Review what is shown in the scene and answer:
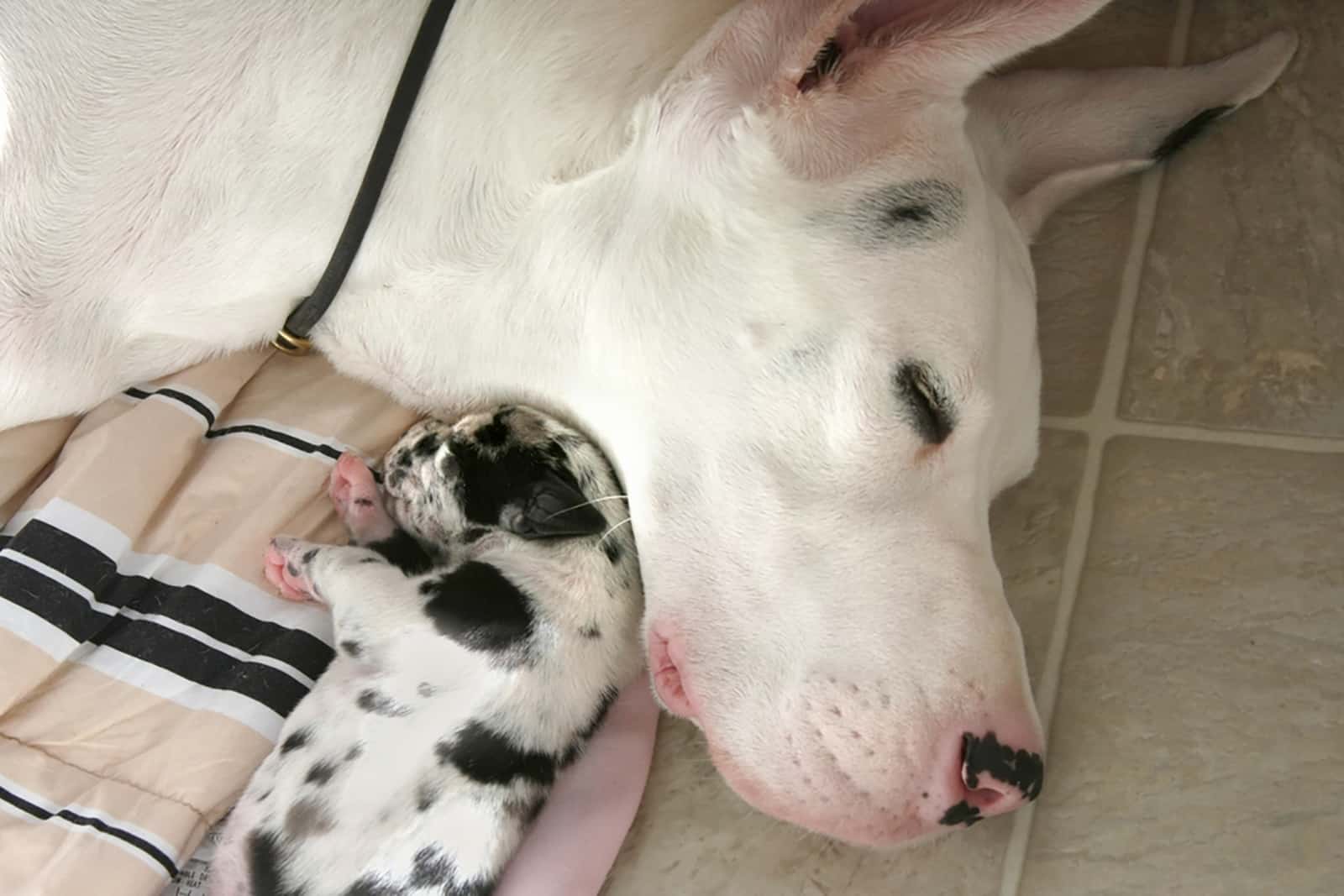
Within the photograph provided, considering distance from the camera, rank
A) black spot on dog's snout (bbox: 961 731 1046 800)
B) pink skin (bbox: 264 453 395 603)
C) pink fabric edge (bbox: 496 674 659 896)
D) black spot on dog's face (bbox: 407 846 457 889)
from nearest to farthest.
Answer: black spot on dog's snout (bbox: 961 731 1046 800)
black spot on dog's face (bbox: 407 846 457 889)
pink fabric edge (bbox: 496 674 659 896)
pink skin (bbox: 264 453 395 603)

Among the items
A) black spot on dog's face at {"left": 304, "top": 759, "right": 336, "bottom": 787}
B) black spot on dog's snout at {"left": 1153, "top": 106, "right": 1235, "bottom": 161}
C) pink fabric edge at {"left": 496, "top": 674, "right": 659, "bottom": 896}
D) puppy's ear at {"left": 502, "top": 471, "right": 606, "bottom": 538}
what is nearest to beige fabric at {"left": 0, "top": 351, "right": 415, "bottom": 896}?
black spot on dog's face at {"left": 304, "top": 759, "right": 336, "bottom": 787}

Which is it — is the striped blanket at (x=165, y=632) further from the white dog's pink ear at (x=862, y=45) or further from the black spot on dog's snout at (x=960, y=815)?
the white dog's pink ear at (x=862, y=45)

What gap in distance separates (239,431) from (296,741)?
0.53 meters

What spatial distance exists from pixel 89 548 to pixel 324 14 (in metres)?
0.86

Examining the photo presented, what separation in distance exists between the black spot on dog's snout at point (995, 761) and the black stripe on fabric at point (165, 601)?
3.25ft

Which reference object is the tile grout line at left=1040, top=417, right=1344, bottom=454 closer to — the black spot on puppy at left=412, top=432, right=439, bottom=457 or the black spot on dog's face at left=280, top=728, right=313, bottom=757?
the black spot on puppy at left=412, top=432, right=439, bottom=457

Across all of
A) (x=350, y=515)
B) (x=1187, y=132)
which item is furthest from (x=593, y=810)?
(x=1187, y=132)

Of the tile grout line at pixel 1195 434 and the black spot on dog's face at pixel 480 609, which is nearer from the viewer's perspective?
the black spot on dog's face at pixel 480 609

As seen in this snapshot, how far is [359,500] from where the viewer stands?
1.91 m

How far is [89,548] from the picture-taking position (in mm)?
1754

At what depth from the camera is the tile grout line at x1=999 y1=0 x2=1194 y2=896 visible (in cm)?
172

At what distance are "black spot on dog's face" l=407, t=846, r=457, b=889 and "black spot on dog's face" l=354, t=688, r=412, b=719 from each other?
193 millimetres

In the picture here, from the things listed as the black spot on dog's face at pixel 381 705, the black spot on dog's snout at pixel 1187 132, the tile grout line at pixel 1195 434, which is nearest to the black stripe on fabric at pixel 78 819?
the black spot on dog's face at pixel 381 705

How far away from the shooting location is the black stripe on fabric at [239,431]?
188 centimetres
